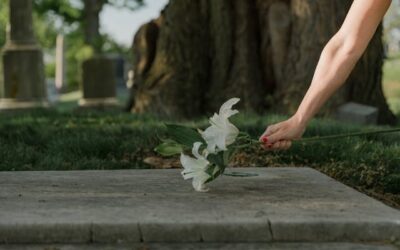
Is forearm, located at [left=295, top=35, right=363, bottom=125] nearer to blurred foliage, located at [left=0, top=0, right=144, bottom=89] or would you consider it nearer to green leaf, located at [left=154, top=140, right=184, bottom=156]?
green leaf, located at [left=154, top=140, right=184, bottom=156]

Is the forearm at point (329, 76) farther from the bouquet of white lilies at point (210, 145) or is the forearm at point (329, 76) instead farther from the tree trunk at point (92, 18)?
the tree trunk at point (92, 18)

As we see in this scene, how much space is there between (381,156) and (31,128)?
2960 millimetres

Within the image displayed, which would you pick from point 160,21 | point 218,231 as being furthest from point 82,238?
point 160,21

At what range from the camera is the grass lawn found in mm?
4367

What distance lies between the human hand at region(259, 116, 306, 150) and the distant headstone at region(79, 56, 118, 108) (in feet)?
35.3

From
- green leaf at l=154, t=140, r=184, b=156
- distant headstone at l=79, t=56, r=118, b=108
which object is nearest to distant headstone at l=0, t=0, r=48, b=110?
distant headstone at l=79, t=56, r=118, b=108

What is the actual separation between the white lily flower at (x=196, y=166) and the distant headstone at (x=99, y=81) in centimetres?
1064

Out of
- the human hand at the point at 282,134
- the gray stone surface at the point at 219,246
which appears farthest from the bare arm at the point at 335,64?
the gray stone surface at the point at 219,246

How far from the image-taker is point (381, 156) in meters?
4.72

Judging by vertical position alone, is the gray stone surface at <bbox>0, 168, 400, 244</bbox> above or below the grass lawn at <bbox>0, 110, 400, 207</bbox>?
above

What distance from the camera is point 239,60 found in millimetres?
7738

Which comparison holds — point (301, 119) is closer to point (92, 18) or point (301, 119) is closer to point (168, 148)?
point (168, 148)

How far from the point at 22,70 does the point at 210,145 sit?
29.2 ft

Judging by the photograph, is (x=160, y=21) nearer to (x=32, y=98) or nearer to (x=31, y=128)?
(x=31, y=128)
